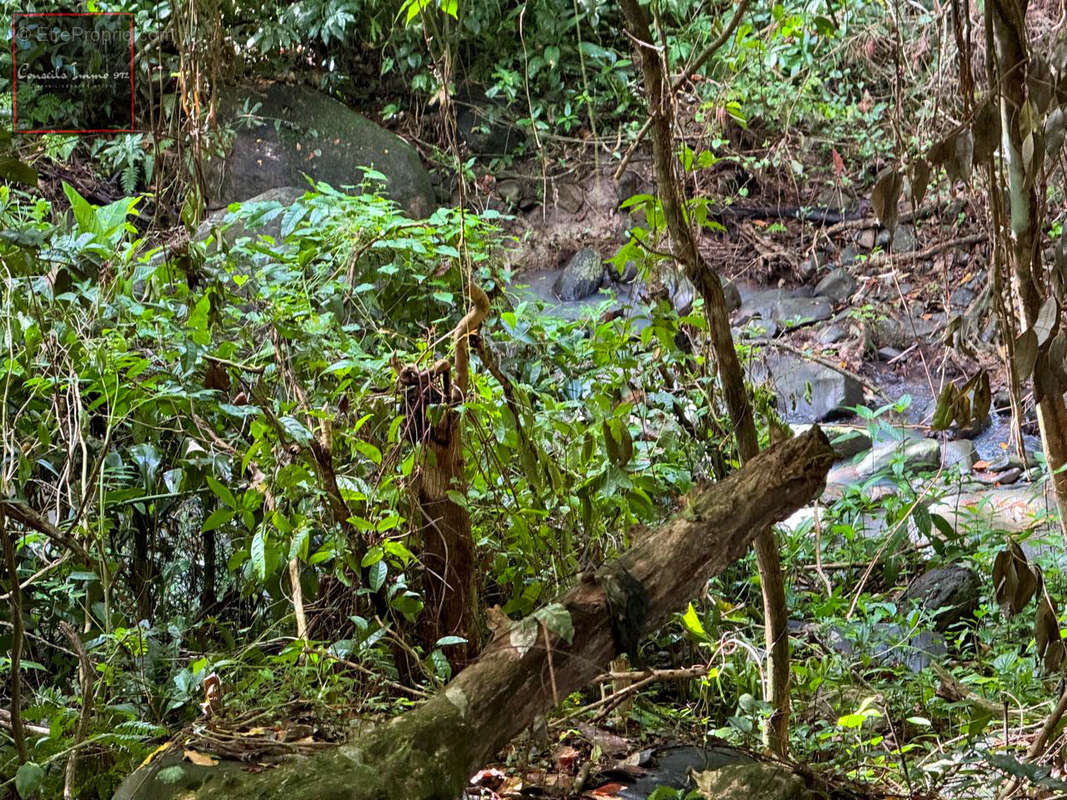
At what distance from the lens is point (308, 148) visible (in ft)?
29.2

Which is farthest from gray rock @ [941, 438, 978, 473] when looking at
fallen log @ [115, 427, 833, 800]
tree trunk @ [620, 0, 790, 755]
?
fallen log @ [115, 427, 833, 800]

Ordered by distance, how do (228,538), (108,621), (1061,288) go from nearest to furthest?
(1061,288), (108,621), (228,538)

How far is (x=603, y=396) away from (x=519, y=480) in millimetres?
373

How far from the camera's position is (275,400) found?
9.61 feet

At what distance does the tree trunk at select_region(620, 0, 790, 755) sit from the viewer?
2.02 metres

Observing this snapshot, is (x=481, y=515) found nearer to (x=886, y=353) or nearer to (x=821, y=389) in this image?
(x=821, y=389)

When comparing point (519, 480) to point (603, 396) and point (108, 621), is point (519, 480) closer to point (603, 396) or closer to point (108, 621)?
point (603, 396)

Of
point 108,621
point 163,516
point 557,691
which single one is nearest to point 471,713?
point 557,691

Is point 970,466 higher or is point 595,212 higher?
point 595,212

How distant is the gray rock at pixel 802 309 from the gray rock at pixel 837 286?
0.09 m

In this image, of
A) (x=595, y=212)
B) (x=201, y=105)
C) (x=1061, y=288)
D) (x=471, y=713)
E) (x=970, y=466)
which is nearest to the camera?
(x=471, y=713)

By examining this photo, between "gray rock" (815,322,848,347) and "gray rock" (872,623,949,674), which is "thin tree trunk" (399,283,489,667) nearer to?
"gray rock" (872,623,949,674)

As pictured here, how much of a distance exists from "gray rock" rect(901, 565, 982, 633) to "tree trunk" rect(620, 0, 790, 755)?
1902 millimetres

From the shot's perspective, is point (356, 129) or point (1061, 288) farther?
point (356, 129)
